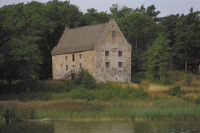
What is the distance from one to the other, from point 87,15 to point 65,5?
770cm

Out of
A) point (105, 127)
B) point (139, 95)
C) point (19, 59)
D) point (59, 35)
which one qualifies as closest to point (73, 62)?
point (59, 35)

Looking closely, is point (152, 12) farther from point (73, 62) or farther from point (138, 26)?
point (73, 62)

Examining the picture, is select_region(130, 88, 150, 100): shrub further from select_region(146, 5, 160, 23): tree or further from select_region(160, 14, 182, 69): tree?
select_region(146, 5, 160, 23): tree

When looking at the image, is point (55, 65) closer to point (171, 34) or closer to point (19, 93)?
point (19, 93)

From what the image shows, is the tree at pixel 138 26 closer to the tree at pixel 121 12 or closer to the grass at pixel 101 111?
the tree at pixel 121 12

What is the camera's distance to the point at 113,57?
53.2m

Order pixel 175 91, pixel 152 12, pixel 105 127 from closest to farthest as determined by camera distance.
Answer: pixel 105 127
pixel 175 91
pixel 152 12

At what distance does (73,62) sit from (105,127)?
31.8m

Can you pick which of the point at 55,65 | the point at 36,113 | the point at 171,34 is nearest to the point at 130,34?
the point at 171,34

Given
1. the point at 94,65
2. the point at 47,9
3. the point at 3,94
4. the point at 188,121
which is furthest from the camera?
the point at 47,9

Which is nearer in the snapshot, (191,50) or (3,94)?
(3,94)

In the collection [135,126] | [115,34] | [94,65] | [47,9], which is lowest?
[135,126]

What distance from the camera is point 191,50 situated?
70.3m

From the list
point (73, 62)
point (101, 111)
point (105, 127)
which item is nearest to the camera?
point (105, 127)
